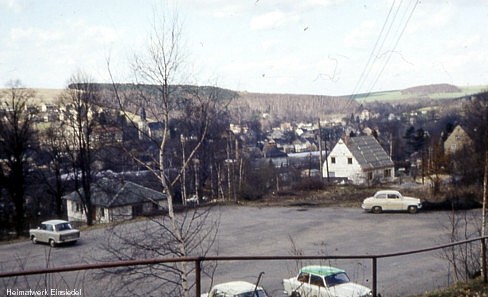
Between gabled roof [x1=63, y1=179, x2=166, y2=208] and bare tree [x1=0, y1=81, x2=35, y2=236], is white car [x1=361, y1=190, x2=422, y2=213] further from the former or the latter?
bare tree [x1=0, y1=81, x2=35, y2=236]

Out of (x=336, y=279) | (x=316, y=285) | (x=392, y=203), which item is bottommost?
(x=392, y=203)

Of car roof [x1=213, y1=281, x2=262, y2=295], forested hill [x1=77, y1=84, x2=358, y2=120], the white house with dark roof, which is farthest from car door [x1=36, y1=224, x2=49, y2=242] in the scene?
the white house with dark roof

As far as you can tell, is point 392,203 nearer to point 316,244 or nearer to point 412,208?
point 412,208

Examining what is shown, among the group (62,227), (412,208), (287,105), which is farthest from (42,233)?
(287,105)

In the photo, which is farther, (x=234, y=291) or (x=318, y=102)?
(x=318, y=102)

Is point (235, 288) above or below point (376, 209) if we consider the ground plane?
above

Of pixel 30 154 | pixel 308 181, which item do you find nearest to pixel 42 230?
pixel 30 154

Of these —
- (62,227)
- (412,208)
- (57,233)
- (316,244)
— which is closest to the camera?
(316,244)
